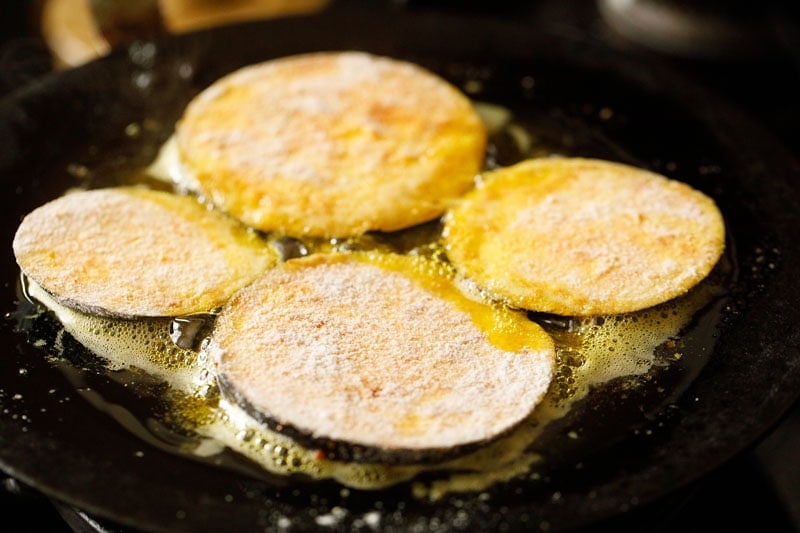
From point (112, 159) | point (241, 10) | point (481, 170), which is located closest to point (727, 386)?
point (481, 170)

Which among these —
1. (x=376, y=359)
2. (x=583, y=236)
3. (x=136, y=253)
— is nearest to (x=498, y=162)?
(x=583, y=236)

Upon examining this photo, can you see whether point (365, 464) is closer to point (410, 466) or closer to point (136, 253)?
point (410, 466)

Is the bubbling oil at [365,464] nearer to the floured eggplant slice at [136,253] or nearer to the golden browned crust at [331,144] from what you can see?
the floured eggplant slice at [136,253]

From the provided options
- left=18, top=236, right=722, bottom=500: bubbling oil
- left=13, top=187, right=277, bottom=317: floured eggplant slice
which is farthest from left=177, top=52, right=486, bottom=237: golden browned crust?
left=18, top=236, right=722, bottom=500: bubbling oil

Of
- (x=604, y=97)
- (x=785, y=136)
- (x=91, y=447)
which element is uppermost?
(x=604, y=97)

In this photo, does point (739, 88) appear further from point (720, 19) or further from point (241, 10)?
point (241, 10)

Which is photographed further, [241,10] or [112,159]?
[241,10]

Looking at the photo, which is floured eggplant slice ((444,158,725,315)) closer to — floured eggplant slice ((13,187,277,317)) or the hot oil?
the hot oil

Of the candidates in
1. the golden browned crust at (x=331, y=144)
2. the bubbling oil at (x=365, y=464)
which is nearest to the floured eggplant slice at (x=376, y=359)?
the bubbling oil at (x=365, y=464)
